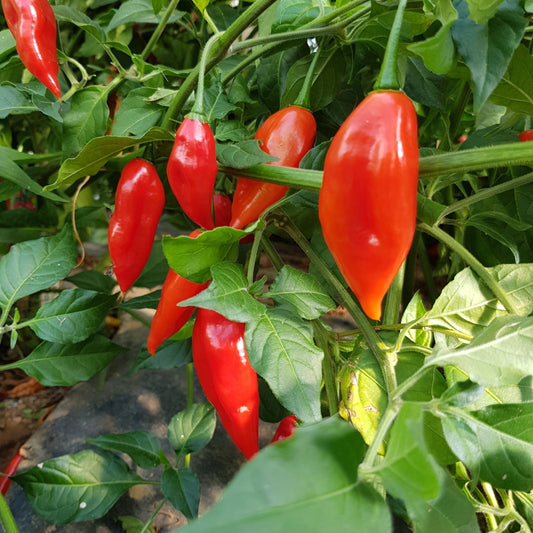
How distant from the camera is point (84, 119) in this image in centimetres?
56

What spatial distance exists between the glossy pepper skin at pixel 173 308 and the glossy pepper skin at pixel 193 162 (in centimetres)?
5

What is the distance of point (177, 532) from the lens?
19 cm

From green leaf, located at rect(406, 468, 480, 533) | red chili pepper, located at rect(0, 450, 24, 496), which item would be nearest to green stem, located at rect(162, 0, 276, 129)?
green leaf, located at rect(406, 468, 480, 533)

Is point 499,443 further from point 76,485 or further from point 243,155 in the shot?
point 76,485

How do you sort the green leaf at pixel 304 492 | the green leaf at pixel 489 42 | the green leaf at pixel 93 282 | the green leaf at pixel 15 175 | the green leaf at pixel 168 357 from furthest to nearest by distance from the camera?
the green leaf at pixel 93 282 → the green leaf at pixel 168 357 → the green leaf at pixel 15 175 → the green leaf at pixel 489 42 → the green leaf at pixel 304 492

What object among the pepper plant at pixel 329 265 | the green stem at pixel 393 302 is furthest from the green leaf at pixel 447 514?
the green stem at pixel 393 302

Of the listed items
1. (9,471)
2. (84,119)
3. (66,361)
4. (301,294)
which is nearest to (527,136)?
(301,294)

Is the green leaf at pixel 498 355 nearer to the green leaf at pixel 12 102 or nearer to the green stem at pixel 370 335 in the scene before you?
the green stem at pixel 370 335

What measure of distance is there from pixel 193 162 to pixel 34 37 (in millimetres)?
273

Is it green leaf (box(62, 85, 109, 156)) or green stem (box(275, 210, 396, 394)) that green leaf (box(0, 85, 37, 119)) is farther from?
green stem (box(275, 210, 396, 394))

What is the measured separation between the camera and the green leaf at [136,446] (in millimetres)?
573

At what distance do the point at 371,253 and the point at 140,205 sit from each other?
274mm

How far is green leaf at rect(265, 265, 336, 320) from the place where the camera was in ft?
1.41

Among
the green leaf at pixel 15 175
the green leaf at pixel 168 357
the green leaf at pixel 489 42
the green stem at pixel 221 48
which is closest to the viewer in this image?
the green leaf at pixel 489 42
